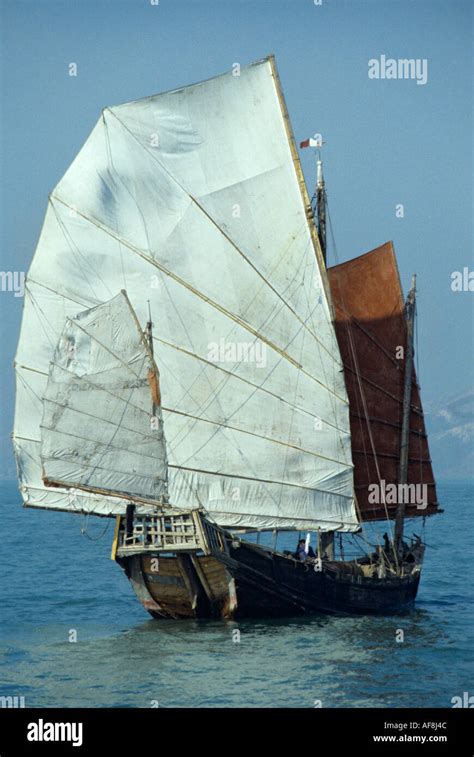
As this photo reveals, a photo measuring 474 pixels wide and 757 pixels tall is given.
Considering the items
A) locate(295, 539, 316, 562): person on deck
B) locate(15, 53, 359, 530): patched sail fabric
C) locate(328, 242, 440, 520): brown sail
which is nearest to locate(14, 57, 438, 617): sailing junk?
locate(15, 53, 359, 530): patched sail fabric

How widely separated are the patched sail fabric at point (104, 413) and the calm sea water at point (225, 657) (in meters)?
3.67

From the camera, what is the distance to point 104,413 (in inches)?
1206

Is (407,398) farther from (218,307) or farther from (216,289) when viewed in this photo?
(216,289)

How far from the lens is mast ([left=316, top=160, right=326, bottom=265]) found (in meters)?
36.8

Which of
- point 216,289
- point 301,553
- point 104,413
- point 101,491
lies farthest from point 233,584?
point 216,289

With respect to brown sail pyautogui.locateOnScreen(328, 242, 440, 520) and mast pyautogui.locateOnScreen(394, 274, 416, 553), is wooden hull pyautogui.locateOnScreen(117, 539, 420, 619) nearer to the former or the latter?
brown sail pyautogui.locateOnScreen(328, 242, 440, 520)

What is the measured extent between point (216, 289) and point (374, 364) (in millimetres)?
6507

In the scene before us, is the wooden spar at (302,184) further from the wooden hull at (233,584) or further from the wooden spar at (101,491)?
the wooden spar at (101,491)

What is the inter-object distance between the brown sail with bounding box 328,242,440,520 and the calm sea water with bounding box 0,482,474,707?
3.91 meters

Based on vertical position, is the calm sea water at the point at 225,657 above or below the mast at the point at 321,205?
below

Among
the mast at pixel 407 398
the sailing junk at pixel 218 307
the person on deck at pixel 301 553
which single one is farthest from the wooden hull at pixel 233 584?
the mast at pixel 407 398

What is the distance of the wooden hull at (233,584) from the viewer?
31.9 metres
